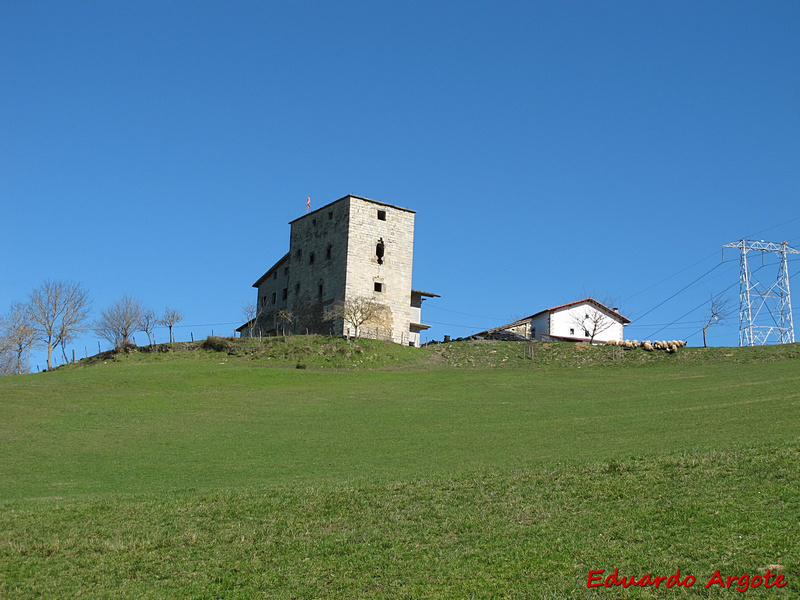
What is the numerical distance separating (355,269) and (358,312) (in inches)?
165

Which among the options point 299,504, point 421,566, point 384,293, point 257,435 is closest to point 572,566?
point 421,566

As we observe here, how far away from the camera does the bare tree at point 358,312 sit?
2586 inches

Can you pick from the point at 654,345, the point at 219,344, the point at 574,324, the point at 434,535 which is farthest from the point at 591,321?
the point at 434,535

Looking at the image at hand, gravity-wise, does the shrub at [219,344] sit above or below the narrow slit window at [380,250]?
below

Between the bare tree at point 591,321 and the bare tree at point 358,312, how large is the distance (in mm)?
20148

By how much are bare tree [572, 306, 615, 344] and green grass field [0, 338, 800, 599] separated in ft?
111

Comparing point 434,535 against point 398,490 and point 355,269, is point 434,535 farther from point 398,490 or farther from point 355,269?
point 355,269

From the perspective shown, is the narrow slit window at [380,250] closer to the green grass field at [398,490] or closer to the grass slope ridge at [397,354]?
the grass slope ridge at [397,354]

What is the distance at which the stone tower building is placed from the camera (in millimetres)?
68250

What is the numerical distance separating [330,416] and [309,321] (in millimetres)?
36153

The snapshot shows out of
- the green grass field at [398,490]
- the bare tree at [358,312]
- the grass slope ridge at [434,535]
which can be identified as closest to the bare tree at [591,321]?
the bare tree at [358,312]

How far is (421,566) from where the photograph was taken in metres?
14.0

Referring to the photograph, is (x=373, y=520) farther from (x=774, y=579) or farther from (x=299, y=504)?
(x=774, y=579)

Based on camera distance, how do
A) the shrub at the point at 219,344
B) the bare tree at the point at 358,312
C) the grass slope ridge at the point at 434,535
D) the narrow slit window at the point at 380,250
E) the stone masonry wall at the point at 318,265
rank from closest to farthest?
1. the grass slope ridge at the point at 434,535
2. the shrub at the point at 219,344
3. the bare tree at the point at 358,312
4. the stone masonry wall at the point at 318,265
5. the narrow slit window at the point at 380,250
